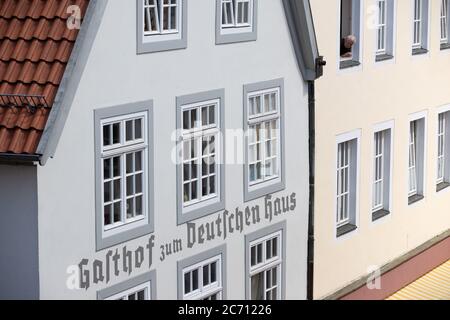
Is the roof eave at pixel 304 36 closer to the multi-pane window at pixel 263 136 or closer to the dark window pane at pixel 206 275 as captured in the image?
the multi-pane window at pixel 263 136

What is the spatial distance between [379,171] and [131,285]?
8.84m

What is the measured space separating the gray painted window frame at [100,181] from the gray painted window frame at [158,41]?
70 cm

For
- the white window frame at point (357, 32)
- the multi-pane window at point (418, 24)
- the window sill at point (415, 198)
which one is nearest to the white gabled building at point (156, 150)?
the white window frame at point (357, 32)

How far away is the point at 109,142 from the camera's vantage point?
17359 millimetres

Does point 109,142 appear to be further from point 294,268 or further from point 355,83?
point 355,83

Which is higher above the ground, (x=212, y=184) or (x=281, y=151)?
(x=281, y=151)

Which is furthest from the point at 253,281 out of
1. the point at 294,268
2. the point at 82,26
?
the point at 82,26

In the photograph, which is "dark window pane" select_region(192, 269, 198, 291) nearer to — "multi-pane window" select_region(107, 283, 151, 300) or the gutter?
"multi-pane window" select_region(107, 283, 151, 300)

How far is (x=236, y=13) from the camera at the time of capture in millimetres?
20078

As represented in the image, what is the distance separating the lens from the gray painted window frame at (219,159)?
18.8m

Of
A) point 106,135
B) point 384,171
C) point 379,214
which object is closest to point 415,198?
point 384,171

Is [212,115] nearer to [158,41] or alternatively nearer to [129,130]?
[158,41]

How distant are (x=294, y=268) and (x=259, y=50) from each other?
3.73m
